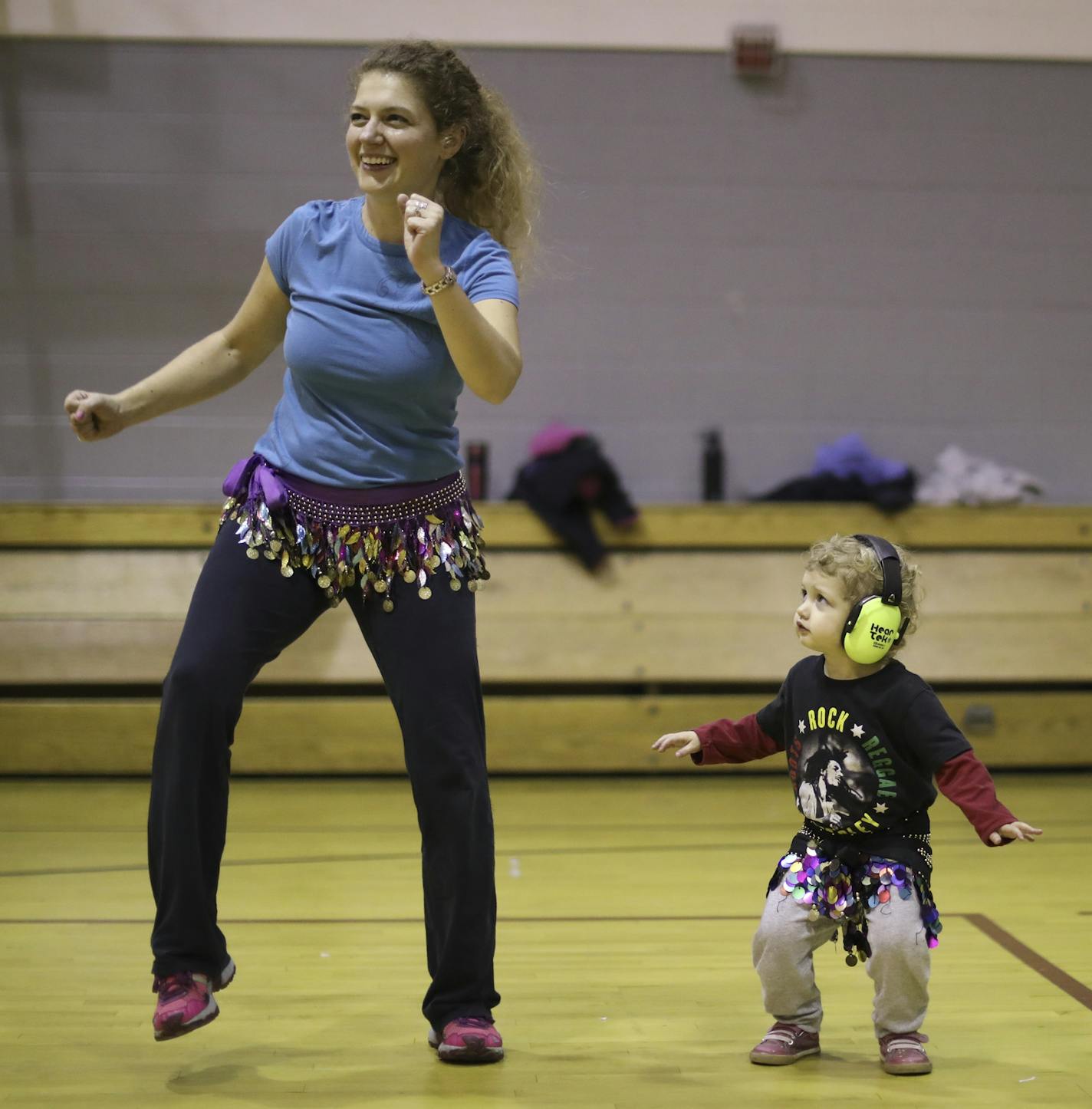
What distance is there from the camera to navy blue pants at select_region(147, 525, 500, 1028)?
2.13m

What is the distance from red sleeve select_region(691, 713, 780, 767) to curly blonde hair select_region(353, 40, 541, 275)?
87 cm

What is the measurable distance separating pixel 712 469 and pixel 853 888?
3366mm

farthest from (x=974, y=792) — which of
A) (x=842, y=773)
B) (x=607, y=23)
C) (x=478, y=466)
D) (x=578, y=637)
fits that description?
(x=607, y=23)

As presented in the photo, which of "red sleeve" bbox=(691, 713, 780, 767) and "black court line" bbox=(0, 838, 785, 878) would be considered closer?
"red sleeve" bbox=(691, 713, 780, 767)

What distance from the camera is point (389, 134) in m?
2.19

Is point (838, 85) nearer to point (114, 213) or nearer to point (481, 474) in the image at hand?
point (481, 474)

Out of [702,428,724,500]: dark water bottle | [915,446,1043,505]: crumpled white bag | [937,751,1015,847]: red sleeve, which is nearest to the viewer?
[937,751,1015,847]: red sleeve

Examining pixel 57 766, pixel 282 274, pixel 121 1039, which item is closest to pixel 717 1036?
pixel 121 1039

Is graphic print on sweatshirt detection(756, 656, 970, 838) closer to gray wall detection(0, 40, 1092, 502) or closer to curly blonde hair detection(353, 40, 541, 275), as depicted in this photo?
curly blonde hair detection(353, 40, 541, 275)

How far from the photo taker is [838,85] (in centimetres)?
555

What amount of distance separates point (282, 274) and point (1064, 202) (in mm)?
4245

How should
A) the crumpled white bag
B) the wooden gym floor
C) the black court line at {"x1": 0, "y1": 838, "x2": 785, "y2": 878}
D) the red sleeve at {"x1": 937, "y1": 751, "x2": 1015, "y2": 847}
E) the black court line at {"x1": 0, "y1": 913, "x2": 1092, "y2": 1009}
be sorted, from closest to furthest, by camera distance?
the red sleeve at {"x1": 937, "y1": 751, "x2": 1015, "y2": 847} → the wooden gym floor → the black court line at {"x1": 0, "y1": 913, "x2": 1092, "y2": 1009} → the black court line at {"x1": 0, "y1": 838, "x2": 785, "y2": 878} → the crumpled white bag

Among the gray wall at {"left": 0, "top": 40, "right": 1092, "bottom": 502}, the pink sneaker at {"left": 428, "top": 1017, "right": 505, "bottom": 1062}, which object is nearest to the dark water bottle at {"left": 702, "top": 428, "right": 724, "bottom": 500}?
the gray wall at {"left": 0, "top": 40, "right": 1092, "bottom": 502}

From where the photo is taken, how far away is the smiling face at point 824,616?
2.25 meters
